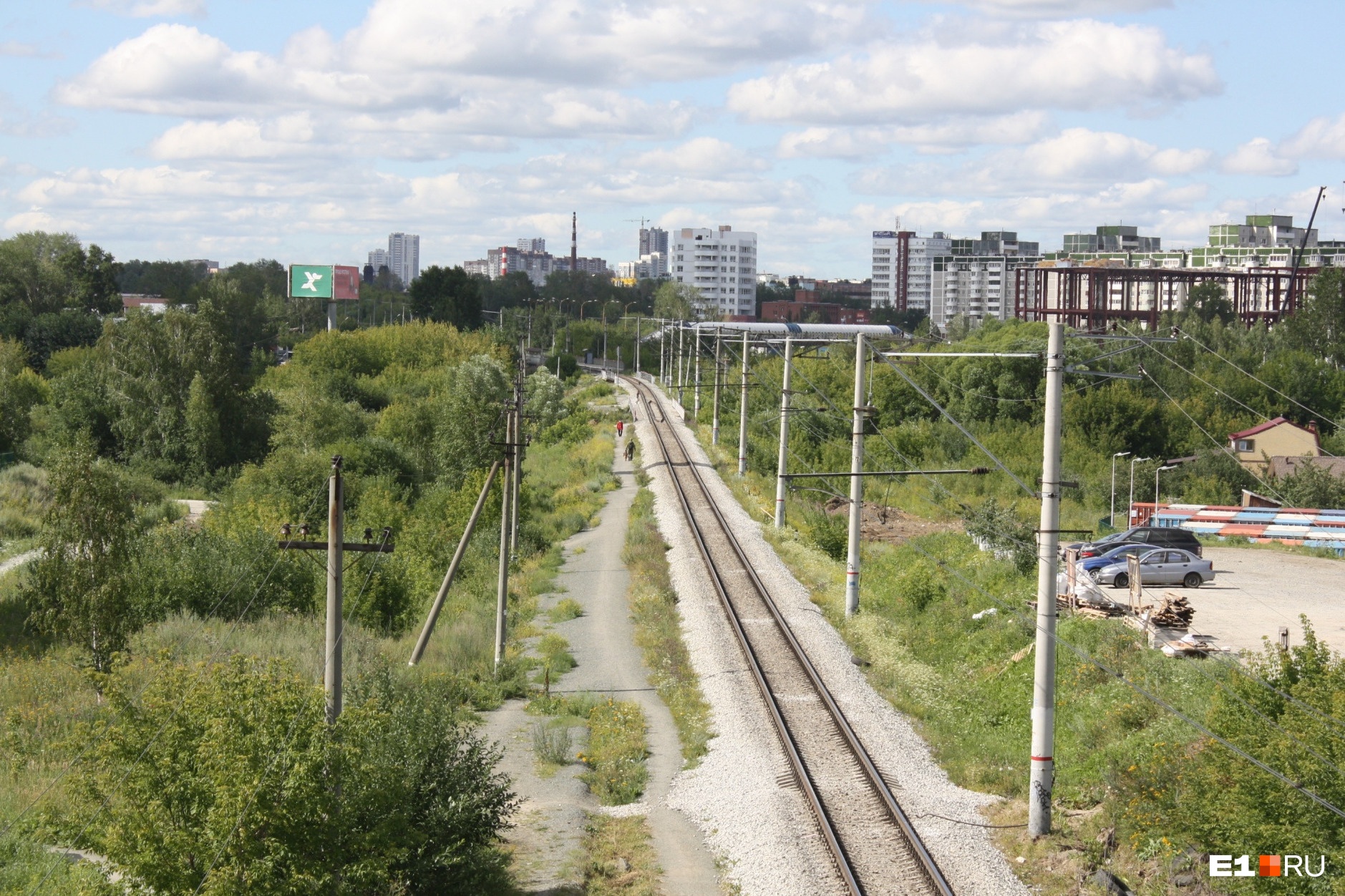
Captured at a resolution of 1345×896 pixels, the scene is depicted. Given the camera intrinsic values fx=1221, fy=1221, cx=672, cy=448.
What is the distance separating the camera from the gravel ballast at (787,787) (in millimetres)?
14383

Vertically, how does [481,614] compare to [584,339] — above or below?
below

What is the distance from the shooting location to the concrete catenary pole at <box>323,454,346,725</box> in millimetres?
13039

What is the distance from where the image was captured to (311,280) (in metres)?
113

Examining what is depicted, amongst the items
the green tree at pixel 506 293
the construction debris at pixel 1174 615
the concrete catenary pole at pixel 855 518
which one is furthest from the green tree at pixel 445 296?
the construction debris at pixel 1174 615

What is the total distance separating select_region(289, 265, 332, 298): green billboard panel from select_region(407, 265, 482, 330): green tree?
449 inches

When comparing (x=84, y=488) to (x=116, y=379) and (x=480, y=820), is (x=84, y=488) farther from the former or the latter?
(x=116, y=379)

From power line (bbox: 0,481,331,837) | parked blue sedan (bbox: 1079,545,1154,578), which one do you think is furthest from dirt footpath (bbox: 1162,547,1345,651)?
power line (bbox: 0,481,331,837)

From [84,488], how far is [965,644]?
2016cm

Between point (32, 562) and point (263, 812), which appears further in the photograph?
point (32, 562)

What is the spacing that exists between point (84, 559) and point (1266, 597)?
30596 millimetres

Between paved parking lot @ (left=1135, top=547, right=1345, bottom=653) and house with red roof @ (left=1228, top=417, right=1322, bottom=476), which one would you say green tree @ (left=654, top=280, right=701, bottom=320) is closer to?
house with red roof @ (left=1228, top=417, right=1322, bottom=476)

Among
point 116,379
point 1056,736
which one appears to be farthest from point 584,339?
point 1056,736

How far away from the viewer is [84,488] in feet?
91.1

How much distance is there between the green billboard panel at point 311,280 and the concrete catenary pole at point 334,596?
104136 millimetres
